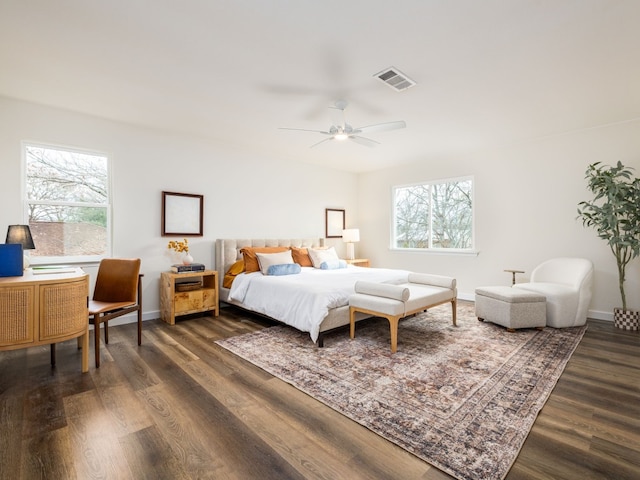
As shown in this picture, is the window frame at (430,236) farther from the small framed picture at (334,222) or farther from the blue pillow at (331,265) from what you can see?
the blue pillow at (331,265)

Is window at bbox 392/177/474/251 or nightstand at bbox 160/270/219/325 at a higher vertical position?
window at bbox 392/177/474/251

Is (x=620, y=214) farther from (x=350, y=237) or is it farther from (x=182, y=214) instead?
(x=182, y=214)

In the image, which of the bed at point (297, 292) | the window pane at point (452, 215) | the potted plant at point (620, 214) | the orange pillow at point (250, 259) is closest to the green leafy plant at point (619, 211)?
the potted plant at point (620, 214)

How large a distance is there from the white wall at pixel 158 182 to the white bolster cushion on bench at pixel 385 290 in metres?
2.65

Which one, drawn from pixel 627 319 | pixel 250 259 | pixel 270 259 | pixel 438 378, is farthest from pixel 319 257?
pixel 627 319

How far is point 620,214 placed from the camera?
3.81 meters

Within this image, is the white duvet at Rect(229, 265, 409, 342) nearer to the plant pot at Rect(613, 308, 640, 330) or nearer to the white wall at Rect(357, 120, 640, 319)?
the white wall at Rect(357, 120, 640, 319)

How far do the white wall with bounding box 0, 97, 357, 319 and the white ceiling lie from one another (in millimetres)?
261

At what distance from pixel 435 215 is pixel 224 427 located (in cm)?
532

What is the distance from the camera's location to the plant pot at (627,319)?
3797mm

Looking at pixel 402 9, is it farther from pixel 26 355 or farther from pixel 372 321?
pixel 26 355

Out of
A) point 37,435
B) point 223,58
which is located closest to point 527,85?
point 223,58

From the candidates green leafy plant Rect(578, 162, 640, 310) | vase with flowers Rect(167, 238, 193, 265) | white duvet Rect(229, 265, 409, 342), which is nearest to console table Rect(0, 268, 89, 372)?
vase with flowers Rect(167, 238, 193, 265)

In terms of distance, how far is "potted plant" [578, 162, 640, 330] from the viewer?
3707mm
